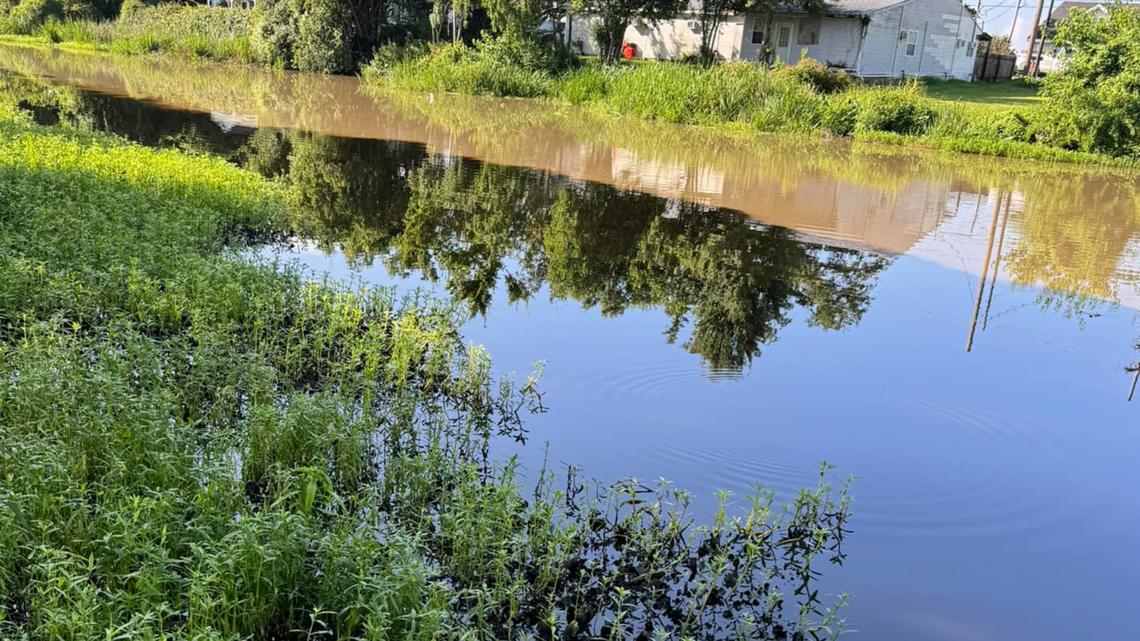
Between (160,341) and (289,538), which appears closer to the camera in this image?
(289,538)

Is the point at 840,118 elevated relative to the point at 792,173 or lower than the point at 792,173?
elevated

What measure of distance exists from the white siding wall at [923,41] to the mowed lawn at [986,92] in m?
1.26

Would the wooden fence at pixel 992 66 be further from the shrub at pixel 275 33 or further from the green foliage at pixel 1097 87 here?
the shrub at pixel 275 33

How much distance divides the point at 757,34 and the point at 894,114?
598 inches

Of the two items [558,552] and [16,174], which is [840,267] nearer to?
[558,552]

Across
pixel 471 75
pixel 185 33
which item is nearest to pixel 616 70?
pixel 471 75

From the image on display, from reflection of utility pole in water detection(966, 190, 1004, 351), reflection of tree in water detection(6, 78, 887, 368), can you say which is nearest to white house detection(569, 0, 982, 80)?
reflection of utility pole in water detection(966, 190, 1004, 351)

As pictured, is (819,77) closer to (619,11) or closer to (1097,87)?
(1097,87)

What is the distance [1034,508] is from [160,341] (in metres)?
5.83

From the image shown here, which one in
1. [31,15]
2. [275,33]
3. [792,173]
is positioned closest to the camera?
[792,173]

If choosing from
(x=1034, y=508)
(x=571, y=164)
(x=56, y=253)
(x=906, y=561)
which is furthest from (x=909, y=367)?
(x=571, y=164)

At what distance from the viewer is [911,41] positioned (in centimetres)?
3725

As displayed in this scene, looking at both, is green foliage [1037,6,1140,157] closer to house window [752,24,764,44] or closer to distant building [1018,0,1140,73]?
distant building [1018,0,1140,73]

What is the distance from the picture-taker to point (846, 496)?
533cm
